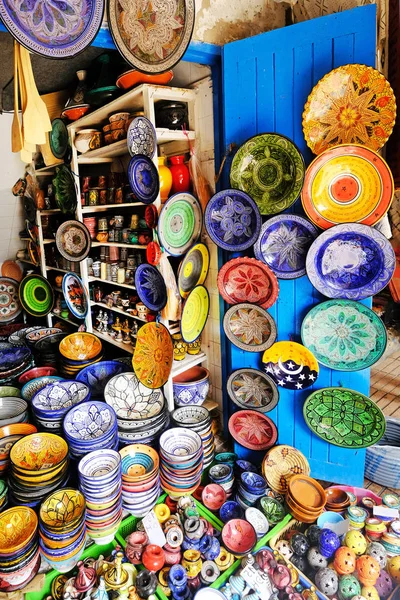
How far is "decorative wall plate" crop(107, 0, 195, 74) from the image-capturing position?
1576 millimetres

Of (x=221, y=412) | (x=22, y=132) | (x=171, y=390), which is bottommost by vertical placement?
(x=221, y=412)

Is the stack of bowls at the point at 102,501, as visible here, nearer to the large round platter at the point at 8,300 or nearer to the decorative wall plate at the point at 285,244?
the decorative wall plate at the point at 285,244

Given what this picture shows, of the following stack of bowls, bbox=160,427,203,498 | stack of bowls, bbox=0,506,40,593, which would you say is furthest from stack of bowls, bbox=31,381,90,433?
stack of bowls, bbox=160,427,203,498

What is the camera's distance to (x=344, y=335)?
1718 mm

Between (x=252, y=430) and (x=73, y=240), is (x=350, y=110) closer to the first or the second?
(x=252, y=430)

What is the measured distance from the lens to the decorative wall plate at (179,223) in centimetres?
190

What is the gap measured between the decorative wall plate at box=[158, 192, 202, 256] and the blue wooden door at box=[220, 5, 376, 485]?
21 cm

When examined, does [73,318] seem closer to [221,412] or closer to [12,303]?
[12,303]

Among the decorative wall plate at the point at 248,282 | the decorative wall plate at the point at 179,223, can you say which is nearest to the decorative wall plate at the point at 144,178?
the decorative wall plate at the point at 179,223

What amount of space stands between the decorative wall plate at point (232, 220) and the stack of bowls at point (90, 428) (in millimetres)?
998

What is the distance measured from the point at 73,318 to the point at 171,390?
4.80 feet

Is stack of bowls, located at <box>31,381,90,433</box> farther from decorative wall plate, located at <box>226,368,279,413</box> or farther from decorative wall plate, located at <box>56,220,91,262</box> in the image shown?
decorative wall plate, located at <box>56,220,91,262</box>

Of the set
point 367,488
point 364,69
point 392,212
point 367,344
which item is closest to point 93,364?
point 367,344

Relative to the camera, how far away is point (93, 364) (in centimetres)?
222
